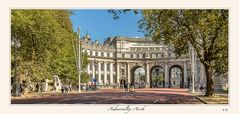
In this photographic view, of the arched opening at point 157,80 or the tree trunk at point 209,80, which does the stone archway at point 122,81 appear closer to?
the tree trunk at point 209,80

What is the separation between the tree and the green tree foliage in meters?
7.31

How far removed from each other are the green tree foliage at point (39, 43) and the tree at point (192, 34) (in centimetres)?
731

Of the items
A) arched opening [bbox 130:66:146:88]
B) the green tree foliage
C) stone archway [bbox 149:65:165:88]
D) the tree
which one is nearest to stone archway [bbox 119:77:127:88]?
arched opening [bbox 130:66:146:88]

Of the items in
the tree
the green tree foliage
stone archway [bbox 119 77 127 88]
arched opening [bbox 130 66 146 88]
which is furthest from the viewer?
arched opening [bbox 130 66 146 88]

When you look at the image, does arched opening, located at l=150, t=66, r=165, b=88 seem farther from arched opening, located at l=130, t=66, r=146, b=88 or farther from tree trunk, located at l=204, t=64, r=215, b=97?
tree trunk, located at l=204, t=64, r=215, b=97

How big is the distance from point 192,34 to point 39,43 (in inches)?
489

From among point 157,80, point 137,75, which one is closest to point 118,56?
point 137,75

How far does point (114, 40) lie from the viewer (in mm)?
Result: 33844

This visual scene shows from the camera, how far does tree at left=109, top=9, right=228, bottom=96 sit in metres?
33.4

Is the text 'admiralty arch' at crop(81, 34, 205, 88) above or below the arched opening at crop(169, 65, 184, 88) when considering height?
above

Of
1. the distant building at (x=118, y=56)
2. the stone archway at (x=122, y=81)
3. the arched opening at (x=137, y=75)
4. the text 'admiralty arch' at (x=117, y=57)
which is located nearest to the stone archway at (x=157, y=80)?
the arched opening at (x=137, y=75)

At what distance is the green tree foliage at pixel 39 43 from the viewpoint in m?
34.9
